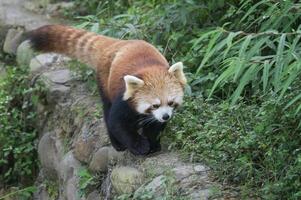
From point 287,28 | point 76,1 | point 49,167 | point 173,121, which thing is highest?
point 287,28

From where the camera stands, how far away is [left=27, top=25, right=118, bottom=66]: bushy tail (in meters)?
5.04

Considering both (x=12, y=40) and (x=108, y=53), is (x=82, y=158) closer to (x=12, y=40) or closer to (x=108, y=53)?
(x=108, y=53)

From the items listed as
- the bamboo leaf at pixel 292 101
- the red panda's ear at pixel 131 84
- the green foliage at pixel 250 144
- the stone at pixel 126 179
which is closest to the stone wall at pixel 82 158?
the stone at pixel 126 179

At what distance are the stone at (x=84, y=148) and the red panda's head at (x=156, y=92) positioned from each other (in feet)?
3.26

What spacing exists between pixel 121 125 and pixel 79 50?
1020 millimetres

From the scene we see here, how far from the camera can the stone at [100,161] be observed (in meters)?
4.77

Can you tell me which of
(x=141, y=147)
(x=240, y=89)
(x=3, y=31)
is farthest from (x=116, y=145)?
(x=3, y=31)

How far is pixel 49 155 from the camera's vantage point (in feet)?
19.2

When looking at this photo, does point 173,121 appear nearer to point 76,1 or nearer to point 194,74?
point 194,74

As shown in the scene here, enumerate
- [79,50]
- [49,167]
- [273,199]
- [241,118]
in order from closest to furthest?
→ [273,199] → [241,118] → [79,50] → [49,167]

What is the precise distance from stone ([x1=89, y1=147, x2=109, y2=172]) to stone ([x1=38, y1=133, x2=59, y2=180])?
3.00 feet

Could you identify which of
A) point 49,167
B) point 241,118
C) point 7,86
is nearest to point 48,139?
point 49,167

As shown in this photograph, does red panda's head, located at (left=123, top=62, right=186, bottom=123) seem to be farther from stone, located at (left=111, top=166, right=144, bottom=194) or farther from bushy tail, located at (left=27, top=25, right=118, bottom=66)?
bushy tail, located at (left=27, top=25, right=118, bottom=66)

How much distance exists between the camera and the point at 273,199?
3531mm
